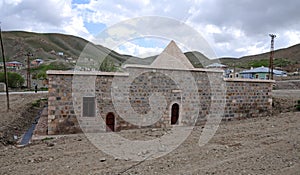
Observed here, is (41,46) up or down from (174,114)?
up

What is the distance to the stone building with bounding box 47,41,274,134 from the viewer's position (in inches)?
352

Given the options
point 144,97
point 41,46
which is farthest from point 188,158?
point 41,46

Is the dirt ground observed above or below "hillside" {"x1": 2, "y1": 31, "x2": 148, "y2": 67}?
below

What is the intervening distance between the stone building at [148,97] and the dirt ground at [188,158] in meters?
2.02

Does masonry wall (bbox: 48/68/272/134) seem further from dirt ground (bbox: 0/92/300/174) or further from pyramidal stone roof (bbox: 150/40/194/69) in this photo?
dirt ground (bbox: 0/92/300/174)

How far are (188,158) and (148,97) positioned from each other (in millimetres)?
4827

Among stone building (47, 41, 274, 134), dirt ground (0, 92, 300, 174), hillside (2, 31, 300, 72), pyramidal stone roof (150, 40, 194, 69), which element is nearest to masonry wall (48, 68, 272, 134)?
stone building (47, 41, 274, 134)

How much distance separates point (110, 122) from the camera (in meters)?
9.55

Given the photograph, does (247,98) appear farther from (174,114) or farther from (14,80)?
(14,80)

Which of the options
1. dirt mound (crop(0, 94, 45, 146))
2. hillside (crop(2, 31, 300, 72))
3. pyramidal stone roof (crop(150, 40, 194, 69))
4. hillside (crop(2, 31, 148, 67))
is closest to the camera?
dirt mound (crop(0, 94, 45, 146))

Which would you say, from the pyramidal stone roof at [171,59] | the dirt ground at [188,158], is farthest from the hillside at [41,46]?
the dirt ground at [188,158]

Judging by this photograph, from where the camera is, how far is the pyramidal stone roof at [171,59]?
1109 centimetres

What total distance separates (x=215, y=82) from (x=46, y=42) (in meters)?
74.3

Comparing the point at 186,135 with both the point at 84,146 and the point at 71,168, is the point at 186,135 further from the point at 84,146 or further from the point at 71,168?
the point at 71,168
